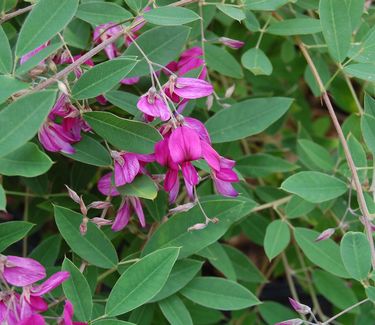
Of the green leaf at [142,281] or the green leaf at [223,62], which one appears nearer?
the green leaf at [142,281]

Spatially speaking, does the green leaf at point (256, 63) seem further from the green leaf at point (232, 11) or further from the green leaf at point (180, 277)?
the green leaf at point (180, 277)

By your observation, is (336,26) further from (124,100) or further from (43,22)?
(43,22)

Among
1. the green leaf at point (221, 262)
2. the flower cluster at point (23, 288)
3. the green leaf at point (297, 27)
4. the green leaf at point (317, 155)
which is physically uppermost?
the green leaf at point (297, 27)

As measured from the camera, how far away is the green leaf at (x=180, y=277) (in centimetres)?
111

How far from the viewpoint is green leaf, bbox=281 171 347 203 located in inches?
42.7

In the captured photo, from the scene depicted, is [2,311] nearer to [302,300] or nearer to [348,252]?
[348,252]

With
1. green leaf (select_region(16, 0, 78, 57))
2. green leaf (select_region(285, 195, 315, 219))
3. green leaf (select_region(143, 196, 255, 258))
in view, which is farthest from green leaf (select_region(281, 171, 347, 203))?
green leaf (select_region(16, 0, 78, 57))

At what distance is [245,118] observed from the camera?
3.96 ft

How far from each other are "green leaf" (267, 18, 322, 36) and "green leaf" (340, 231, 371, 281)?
40 cm

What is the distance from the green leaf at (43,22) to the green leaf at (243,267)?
26.7 inches

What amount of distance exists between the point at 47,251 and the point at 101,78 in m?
0.45

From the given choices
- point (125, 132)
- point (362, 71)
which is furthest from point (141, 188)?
point (362, 71)

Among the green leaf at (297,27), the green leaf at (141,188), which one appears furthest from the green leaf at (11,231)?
the green leaf at (297,27)

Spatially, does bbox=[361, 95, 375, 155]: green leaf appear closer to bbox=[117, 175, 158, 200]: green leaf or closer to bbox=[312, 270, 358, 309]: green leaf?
bbox=[117, 175, 158, 200]: green leaf
